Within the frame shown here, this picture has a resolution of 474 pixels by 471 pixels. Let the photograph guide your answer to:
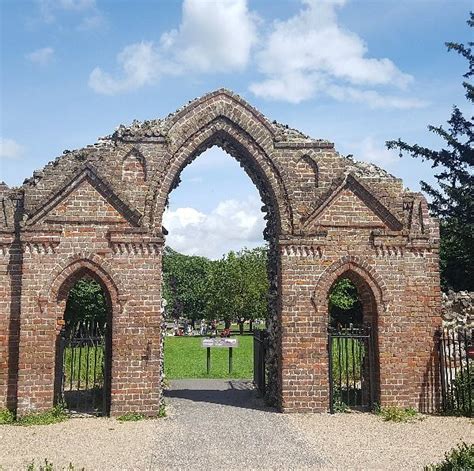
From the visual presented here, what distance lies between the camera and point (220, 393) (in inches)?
591

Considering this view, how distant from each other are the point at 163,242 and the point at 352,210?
4.32m

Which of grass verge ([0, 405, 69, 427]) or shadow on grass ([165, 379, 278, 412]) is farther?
shadow on grass ([165, 379, 278, 412])

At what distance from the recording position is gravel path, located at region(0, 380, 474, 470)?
8273 mm

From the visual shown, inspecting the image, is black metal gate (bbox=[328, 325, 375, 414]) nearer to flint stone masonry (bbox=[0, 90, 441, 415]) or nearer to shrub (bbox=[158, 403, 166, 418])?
flint stone masonry (bbox=[0, 90, 441, 415])

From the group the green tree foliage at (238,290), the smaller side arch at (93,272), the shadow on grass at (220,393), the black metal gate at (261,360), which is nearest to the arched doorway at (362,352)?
the shadow on grass at (220,393)

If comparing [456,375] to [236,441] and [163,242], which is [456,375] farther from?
[163,242]

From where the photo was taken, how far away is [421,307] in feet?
41.0

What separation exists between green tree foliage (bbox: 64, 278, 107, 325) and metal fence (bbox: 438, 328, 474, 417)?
18.8 meters

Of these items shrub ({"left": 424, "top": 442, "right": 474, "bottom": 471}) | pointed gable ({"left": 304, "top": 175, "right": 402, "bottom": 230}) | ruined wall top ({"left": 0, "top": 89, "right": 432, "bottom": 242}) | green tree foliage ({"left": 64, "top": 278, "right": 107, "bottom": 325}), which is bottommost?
shrub ({"left": 424, "top": 442, "right": 474, "bottom": 471})

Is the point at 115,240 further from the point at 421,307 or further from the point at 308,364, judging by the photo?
the point at 421,307

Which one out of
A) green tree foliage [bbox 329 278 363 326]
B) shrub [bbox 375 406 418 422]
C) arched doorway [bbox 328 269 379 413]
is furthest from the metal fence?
green tree foliage [bbox 329 278 363 326]

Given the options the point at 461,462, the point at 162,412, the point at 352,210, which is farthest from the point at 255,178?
the point at 461,462

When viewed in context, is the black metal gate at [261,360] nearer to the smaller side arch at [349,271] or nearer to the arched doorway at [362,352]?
the arched doorway at [362,352]

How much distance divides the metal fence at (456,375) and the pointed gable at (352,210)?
2748 mm
